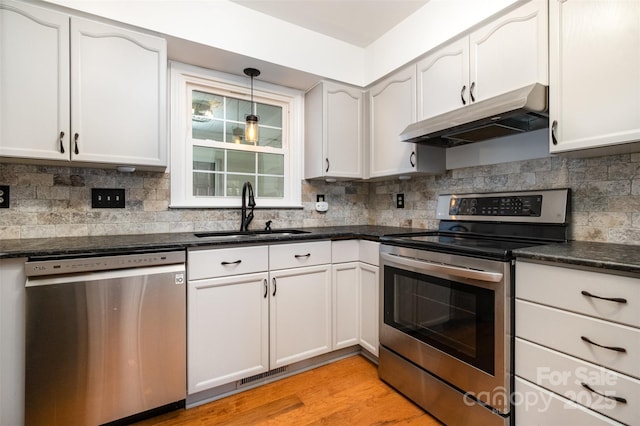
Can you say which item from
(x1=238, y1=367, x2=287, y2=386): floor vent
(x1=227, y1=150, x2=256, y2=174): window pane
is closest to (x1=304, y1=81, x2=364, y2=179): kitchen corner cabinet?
(x1=227, y1=150, x2=256, y2=174): window pane

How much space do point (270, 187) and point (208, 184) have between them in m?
0.52

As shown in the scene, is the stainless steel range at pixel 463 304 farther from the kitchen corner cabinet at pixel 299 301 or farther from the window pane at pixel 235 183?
the window pane at pixel 235 183

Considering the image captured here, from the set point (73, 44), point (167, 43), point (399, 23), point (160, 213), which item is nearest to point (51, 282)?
point (160, 213)

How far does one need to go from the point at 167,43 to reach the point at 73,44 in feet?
1.67

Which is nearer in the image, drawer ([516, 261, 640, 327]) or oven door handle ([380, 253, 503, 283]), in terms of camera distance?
drawer ([516, 261, 640, 327])

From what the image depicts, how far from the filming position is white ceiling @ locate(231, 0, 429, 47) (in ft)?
6.88

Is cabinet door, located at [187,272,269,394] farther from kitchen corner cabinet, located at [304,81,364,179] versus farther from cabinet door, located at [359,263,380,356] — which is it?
kitchen corner cabinet, located at [304,81,364,179]

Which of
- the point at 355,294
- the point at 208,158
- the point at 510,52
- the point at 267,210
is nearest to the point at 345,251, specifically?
the point at 355,294

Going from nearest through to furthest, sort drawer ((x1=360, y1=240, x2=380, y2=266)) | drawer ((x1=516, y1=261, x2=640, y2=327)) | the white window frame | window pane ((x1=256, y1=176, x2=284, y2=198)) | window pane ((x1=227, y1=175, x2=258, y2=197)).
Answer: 1. drawer ((x1=516, y1=261, x2=640, y2=327))
2. drawer ((x1=360, y1=240, x2=380, y2=266))
3. the white window frame
4. window pane ((x1=227, y1=175, x2=258, y2=197))
5. window pane ((x1=256, y1=176, x2=284, y2=198))

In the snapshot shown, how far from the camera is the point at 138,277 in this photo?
152 centimetres

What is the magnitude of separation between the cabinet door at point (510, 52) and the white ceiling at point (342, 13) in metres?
0.66

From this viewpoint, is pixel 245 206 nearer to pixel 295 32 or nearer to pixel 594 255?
pixel 295 32

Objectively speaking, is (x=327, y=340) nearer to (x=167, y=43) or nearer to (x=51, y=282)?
(x=51, y=282)

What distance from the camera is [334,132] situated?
2.52m
